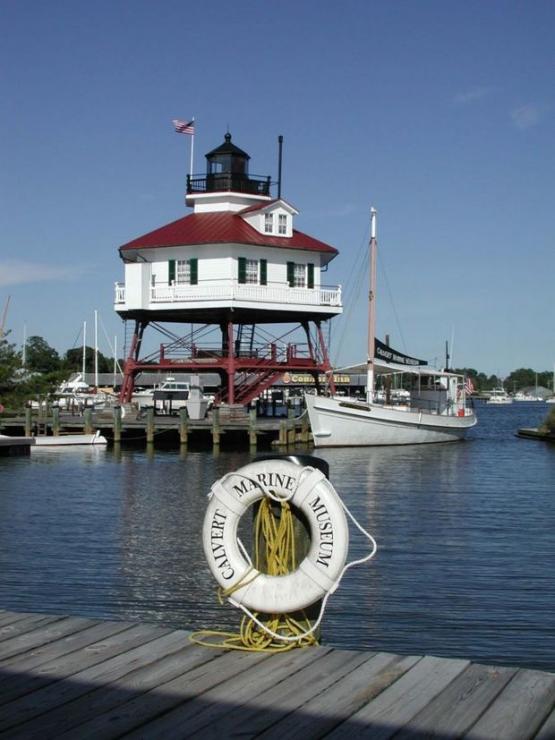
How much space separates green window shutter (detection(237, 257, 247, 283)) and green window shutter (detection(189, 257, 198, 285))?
1.95 metres

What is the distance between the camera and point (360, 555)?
54.5ft

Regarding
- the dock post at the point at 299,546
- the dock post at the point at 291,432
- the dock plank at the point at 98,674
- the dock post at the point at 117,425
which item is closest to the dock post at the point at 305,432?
the dock post at the point at 291,432

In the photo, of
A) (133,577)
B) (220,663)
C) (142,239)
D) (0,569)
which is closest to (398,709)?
(220,663)

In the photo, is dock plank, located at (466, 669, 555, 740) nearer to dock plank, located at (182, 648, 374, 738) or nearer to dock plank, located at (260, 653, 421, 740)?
dock plank, located at (260, 653, 421, 740)

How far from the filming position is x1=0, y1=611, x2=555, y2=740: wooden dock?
16.9ft

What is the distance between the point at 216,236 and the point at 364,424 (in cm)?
1056

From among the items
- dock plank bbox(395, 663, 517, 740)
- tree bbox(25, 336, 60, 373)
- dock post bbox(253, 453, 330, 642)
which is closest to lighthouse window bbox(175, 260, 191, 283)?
dock post bbox(253, 453, 330, 642)

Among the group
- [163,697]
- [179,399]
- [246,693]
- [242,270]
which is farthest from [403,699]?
[179,399]

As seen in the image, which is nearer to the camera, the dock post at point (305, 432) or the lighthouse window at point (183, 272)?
the lighthouse window at point (183, 272)

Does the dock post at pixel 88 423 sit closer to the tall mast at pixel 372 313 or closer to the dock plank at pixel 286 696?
the tall mast at pixel 372 313

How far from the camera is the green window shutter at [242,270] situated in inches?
1704

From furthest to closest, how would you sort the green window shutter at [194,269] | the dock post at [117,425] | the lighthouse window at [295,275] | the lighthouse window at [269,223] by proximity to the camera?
the lighthouse window at [269,223] < the lighthouse window at [295,275] < the green window shutter at [194,269] < the dock post at [117,425]

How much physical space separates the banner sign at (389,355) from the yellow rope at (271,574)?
128ft

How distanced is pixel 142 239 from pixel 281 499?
130ft
